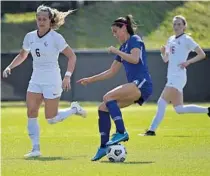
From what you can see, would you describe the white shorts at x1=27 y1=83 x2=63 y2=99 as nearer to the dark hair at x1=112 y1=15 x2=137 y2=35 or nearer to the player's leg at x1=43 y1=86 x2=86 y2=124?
the player's leg at x1=43 y1=86 x2=86 y2=124

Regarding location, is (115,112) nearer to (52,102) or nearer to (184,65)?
(52,102)

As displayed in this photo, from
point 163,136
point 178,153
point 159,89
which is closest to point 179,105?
point 163,136

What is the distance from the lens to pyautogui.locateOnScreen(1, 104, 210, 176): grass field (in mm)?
10578

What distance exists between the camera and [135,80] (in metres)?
12.1

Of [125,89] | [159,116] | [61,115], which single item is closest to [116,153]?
[125,89]

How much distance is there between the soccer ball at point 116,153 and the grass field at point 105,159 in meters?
0.11

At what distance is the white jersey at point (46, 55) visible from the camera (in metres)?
12.9

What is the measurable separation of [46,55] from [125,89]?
1555 mm

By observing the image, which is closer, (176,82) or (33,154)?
(33,154)

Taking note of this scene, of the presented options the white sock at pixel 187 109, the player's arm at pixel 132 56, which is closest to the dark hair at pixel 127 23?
the player's arm at pixel 132 56

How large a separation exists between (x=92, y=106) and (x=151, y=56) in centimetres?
373

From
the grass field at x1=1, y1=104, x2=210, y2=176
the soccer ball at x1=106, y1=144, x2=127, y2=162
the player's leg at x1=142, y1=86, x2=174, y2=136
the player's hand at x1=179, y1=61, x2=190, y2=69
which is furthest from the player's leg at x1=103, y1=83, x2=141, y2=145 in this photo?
the player's hand at x1=179, y1=61, x2=190, y2=69

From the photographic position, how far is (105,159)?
477 inches

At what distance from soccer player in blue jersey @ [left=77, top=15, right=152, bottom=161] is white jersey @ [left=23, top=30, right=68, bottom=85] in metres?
1.12
